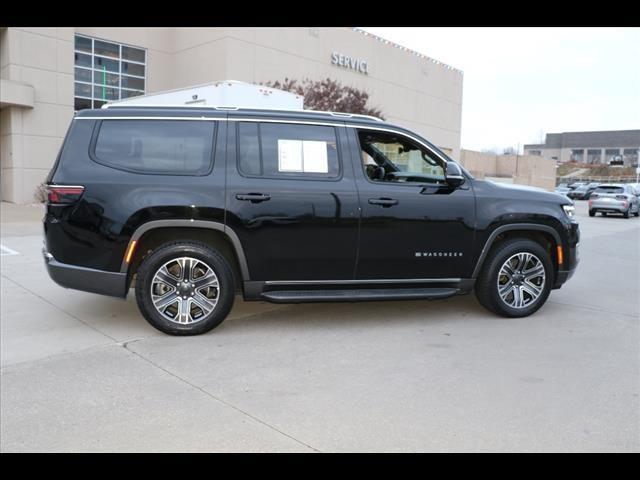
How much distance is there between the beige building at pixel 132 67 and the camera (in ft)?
63.8

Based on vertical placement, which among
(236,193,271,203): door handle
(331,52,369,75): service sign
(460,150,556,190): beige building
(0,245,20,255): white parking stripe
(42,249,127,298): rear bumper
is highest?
(331,52,369,75): service sign

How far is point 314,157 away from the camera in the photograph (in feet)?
17.4

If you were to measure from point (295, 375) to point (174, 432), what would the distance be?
1.16 meters

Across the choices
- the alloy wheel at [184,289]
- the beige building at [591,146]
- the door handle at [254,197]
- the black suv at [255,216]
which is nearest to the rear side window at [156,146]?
the black suv at [255,216]

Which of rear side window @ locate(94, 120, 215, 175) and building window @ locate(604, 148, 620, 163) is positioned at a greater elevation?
building window @ locate(604, 148, 620, 163)

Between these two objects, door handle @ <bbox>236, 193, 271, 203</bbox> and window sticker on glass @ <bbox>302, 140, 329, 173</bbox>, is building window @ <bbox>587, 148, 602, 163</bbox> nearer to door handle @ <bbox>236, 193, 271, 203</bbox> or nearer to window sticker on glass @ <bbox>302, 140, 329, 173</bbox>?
window sticker on glass @ <bbox>302, 140, 329, 173</bbox>

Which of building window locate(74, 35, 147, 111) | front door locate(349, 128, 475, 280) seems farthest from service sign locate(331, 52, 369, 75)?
front door locate(349, 128, 475, 280)

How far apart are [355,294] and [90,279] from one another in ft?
7.89

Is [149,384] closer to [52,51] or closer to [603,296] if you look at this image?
[603,296]

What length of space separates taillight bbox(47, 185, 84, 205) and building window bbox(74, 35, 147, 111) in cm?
1820

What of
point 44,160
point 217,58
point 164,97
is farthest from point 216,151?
point 217,58

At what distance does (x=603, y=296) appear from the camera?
24.1ft

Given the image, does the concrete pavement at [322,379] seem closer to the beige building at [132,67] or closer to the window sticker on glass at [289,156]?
the window sticker on glass at [289,156]

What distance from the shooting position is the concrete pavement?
128 inches
